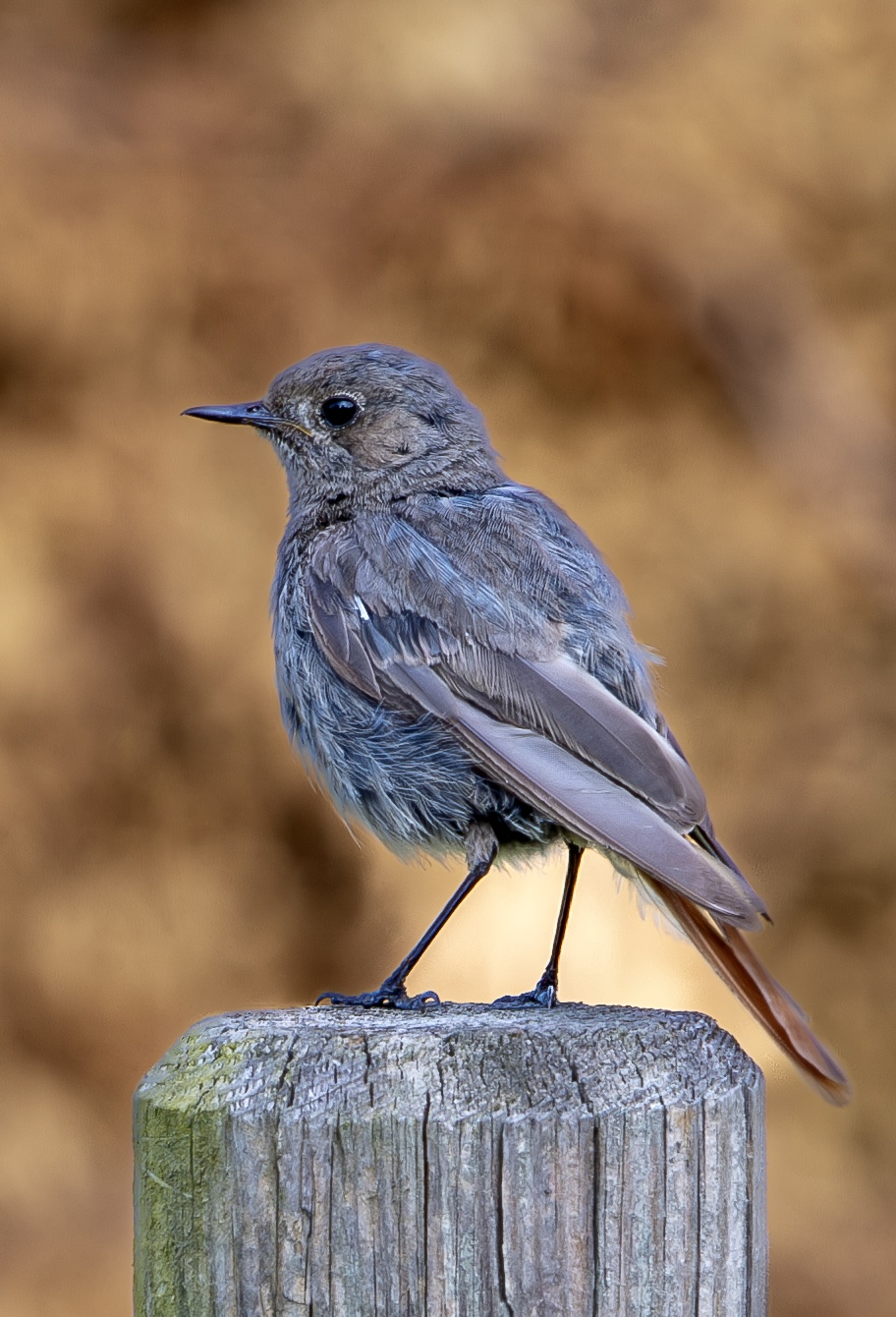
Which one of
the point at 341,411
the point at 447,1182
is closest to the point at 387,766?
the point at 341,411

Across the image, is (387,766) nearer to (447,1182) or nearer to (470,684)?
(470,684)

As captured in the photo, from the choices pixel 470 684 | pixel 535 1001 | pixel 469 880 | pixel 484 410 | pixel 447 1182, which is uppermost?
pixel 484 410

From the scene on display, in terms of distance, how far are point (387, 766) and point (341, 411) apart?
1.04 meters

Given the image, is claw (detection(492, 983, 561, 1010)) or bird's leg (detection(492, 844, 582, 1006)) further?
bird's leg (detection(492, 844, 582, 1006))

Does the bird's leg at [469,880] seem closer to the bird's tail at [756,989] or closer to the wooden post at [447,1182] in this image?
the bird's tail at [756,989]

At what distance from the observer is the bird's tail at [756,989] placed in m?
2.92

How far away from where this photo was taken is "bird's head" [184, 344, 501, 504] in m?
3.86

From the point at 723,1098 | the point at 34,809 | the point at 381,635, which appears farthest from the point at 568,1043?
the point at 34,809

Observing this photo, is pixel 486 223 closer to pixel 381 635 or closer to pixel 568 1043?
pixel 381 635

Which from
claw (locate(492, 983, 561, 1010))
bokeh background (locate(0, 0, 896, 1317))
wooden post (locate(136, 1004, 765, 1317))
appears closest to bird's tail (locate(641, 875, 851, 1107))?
claw (locate(492, 983, 561, 1010))

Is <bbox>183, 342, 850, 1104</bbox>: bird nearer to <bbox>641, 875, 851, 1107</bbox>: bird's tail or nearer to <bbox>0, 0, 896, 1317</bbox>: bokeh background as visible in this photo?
<bbox>641, 875, 851, 1107</bbox>: bird's tail

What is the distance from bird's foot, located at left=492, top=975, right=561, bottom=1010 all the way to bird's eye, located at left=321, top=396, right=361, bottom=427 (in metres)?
1.51

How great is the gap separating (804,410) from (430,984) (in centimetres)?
257

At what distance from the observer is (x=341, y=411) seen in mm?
3928
